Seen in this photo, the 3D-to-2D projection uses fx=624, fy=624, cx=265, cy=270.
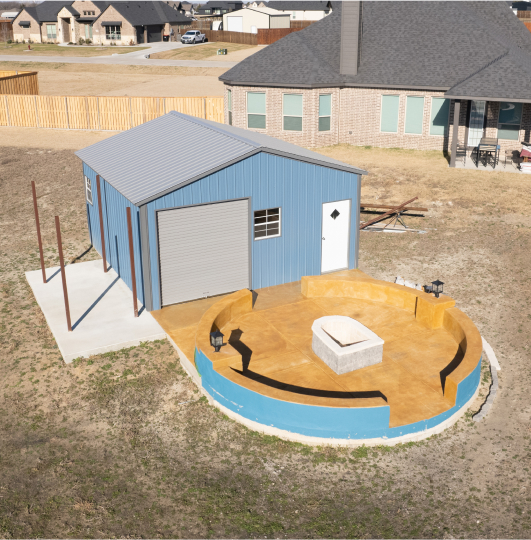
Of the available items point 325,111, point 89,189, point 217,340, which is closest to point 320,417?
point 217,340

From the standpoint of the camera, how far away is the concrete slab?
14547mm

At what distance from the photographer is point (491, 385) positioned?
13.3m

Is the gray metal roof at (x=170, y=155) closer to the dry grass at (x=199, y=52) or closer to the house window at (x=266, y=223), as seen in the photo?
the house window at (x=266, y=223)

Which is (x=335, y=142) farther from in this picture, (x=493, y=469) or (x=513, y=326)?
(x=493, y=469)

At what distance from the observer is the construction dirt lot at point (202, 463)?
968 cm

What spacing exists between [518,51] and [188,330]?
25.5 metres

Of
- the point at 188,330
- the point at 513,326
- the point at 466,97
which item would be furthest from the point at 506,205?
the point at 188,330

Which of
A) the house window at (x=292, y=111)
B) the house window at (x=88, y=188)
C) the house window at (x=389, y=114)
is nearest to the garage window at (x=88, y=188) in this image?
the house window at (x=88, y=188)

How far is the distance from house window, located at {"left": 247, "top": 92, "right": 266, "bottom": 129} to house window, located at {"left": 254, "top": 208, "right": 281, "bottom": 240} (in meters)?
16.9

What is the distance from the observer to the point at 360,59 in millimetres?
32438

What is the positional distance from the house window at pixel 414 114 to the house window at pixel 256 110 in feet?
24.1

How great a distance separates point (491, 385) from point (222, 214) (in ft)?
24.8

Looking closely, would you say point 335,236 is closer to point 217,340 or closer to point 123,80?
point 217,340

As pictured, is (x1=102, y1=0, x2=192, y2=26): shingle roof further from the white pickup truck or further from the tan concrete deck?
the tan concrete deck
